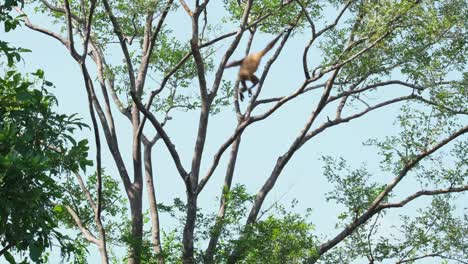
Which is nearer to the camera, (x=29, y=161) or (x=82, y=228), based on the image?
(x=29, y=161)

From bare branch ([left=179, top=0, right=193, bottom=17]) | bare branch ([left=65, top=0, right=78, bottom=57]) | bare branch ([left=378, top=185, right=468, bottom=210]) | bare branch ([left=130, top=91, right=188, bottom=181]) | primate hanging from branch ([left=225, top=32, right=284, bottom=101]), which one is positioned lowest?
bare branch ([left=130, top=91, right=188, bottom=181])

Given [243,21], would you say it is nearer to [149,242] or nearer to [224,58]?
[224,58]

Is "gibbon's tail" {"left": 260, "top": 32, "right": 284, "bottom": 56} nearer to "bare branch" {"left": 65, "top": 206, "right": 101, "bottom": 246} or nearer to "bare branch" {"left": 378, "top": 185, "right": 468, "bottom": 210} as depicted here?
"bare branch" {"left": 378, "top": 185, "right": 468, "bottom": 210}

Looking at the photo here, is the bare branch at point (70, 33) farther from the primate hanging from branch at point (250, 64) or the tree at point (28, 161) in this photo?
the tree at point (28, 161)

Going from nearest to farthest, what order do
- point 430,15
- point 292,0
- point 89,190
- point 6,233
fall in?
point 6,233 < point 430,15 < point 292,0 < point 89,190

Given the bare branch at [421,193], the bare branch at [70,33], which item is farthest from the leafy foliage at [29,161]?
the bare branch at [421,193]

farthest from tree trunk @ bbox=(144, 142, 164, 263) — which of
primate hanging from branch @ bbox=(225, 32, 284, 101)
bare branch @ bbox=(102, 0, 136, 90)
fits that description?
primate hanging from branch @ bbox=(225, 32, 284, 101)

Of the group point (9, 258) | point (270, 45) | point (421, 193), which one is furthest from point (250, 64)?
point (9, 258)

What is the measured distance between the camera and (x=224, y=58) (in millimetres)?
14211

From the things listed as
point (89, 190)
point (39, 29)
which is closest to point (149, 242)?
point (89, 190)

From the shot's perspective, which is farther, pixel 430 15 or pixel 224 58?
pixel 224 58

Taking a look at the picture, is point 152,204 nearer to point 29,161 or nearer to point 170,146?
point 170,146

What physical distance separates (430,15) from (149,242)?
210 inches

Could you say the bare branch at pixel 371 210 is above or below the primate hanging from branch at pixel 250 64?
below
